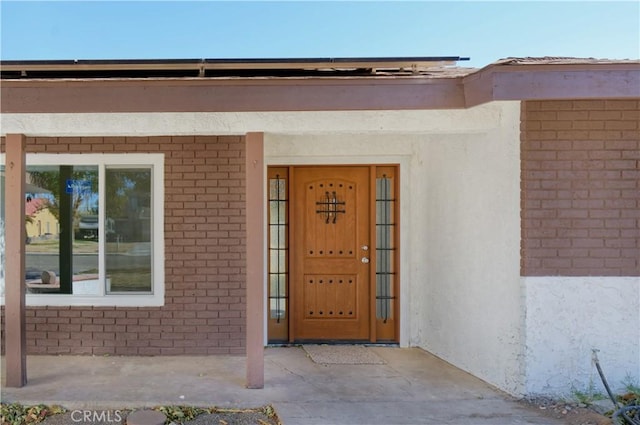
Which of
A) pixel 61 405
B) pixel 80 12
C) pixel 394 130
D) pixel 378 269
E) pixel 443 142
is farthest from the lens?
pixel 80 12

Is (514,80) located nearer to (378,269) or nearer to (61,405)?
(378,269)

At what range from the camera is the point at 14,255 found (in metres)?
4.75

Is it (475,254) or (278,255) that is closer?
(475,254)

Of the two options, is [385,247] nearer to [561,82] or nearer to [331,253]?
[331,253]

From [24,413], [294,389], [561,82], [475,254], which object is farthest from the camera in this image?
[475,254]

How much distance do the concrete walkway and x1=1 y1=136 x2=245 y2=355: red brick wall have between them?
209 millimetres

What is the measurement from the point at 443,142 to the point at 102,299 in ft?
14.6

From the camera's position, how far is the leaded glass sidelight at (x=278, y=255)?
21.1 ft

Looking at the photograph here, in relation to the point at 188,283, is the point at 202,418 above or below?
below

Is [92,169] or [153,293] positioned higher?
[92,169]

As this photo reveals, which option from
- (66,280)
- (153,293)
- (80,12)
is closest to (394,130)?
(153,293)

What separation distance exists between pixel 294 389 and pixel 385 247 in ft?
7.89

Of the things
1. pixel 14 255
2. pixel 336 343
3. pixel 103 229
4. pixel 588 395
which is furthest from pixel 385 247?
pixel 14 255

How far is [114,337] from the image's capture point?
5941mm
